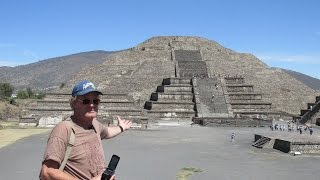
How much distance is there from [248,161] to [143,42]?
48.5 metres

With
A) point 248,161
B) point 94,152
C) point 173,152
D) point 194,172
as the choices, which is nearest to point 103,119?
point 173,152

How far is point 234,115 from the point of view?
4484 cm

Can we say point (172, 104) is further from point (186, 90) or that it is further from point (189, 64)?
point (189, 64)

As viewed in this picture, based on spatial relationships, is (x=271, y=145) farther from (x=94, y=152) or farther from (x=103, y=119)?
(x=94, y=152)

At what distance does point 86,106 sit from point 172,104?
41049 mm

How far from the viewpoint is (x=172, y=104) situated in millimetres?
44312

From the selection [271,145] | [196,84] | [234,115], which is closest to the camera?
[271,145]

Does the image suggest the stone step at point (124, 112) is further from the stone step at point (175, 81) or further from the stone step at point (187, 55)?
the stone step at point (187, 55)

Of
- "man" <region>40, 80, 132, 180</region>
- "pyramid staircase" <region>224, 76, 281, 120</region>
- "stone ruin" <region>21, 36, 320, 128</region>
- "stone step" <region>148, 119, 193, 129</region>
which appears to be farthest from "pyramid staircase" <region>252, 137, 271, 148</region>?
"man" <region>40, 80, 132, 180</region>

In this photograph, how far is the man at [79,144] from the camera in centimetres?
305

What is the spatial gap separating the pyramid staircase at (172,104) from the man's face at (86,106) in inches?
1454

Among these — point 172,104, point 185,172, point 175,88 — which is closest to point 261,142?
point 185,172

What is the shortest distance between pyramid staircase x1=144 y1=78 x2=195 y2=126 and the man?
36905 mm

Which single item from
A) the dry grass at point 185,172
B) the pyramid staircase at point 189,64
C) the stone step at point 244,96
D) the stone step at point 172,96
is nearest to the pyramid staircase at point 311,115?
the stone step at point 244,96
